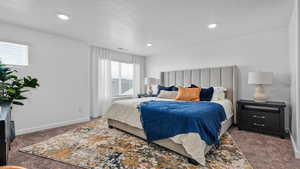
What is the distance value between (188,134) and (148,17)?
2.11m

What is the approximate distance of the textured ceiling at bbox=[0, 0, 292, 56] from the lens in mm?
2098

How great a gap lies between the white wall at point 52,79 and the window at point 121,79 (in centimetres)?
111

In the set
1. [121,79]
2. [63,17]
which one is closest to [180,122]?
[63,17]

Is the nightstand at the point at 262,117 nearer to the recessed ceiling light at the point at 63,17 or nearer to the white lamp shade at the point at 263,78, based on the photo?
the white lamp shade at the point at 263,78

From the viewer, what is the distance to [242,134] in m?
2.88

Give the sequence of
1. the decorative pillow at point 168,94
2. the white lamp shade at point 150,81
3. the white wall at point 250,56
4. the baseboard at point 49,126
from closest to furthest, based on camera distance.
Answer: the baseboard at point 49,126, the white wall at point 250,56, the decorative pillow at point 168,94, the white lamp shade at point 150,81

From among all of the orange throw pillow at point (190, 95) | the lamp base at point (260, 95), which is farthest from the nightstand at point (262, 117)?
the orange throw pillow at point (190, 95)

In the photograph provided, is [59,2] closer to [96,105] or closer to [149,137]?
[149,137]

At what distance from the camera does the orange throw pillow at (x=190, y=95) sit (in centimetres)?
332

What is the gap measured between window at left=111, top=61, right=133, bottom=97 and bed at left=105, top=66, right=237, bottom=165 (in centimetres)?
143

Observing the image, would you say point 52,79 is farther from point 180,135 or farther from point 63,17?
point 180,135

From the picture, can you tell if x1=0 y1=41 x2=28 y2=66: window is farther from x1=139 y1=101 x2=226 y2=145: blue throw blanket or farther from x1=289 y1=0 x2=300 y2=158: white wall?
x1=289 y1=0 x2=300 y2=158: white wall

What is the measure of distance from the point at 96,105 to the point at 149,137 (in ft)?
9.11

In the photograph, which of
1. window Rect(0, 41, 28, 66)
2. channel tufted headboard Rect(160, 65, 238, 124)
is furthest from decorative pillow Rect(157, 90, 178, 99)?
window Rect(0, 41, 28, 66)
